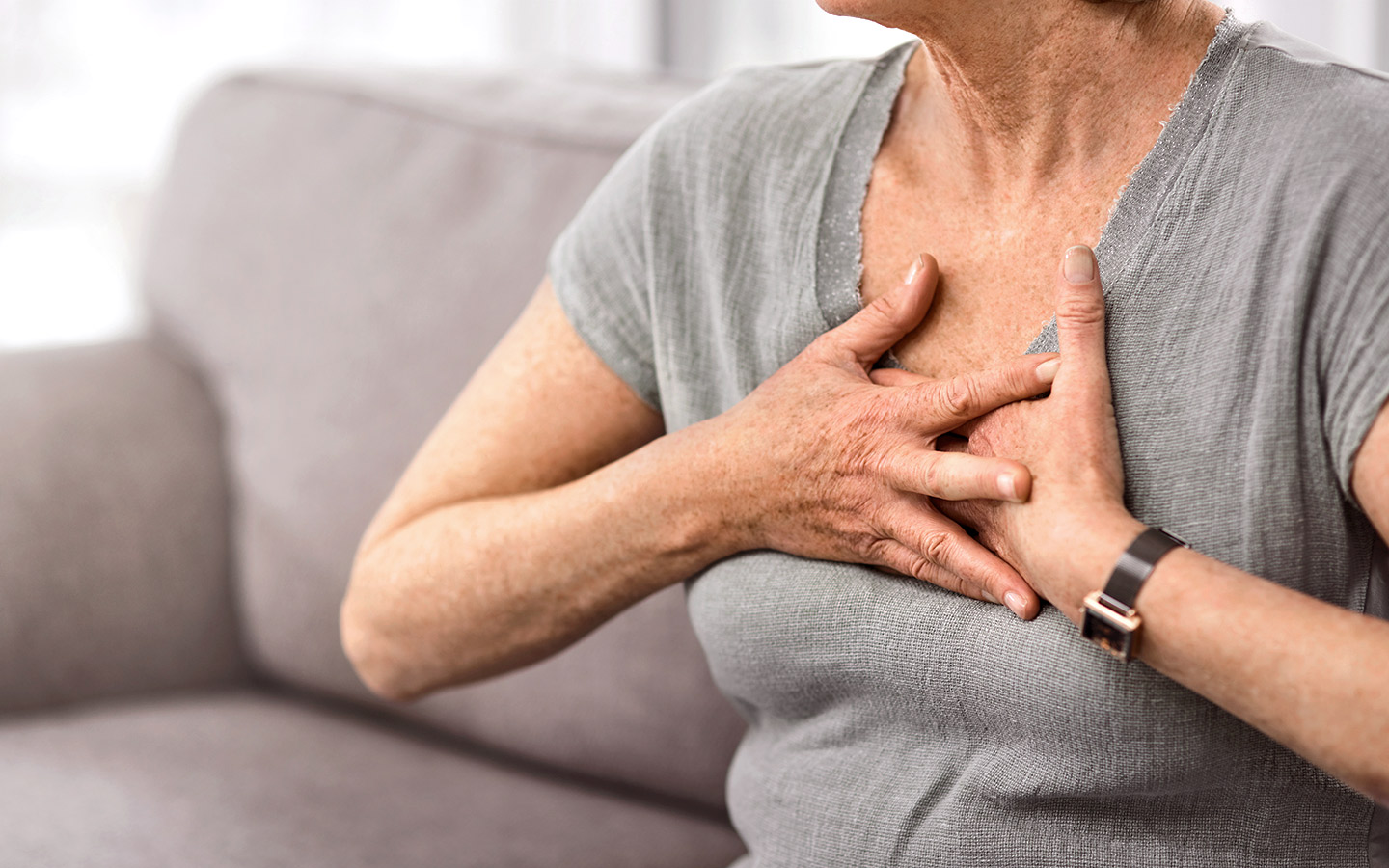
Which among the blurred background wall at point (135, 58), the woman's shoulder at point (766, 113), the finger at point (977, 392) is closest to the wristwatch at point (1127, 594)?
the finger at point (977, 392)

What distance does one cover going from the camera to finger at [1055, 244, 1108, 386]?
0.67 meters

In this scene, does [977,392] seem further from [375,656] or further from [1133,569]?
[375,656]

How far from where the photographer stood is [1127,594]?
0.62 m

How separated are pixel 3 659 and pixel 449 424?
2.08 feet

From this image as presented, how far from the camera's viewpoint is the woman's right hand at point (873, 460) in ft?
2.26

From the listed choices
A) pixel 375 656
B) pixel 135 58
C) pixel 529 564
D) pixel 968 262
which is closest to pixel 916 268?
pixel 968 262

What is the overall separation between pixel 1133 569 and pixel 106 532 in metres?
1.10

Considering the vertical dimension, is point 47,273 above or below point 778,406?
below

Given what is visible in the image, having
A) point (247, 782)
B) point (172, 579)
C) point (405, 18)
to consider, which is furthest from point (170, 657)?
point (405, 18)

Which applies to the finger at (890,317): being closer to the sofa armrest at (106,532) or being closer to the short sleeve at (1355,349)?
the short sleeve at (1355,349)

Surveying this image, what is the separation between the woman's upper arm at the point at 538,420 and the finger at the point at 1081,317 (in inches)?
14.3

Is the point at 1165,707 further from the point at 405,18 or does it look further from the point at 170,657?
the point at 405,18

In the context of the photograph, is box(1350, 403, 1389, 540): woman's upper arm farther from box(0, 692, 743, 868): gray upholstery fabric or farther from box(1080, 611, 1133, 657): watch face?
box(0, 692, 743, 868): gray upholstery fabric

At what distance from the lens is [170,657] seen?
1360 mm
